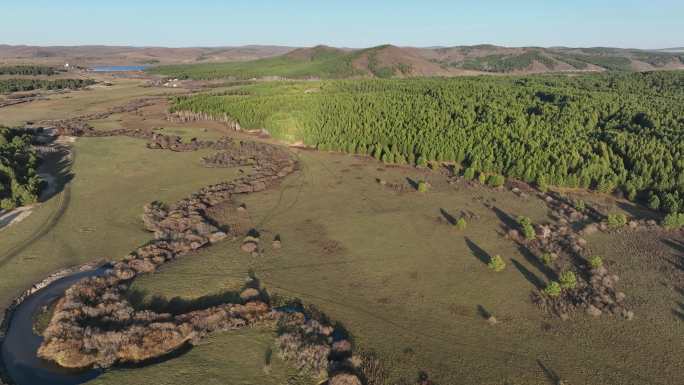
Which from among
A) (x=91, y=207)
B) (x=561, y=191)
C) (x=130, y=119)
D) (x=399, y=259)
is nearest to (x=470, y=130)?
(x=561, y=191)

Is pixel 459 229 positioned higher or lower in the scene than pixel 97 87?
lower

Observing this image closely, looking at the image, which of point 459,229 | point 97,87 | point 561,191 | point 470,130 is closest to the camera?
point 459,229

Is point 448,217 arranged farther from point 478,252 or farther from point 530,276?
point 530,276

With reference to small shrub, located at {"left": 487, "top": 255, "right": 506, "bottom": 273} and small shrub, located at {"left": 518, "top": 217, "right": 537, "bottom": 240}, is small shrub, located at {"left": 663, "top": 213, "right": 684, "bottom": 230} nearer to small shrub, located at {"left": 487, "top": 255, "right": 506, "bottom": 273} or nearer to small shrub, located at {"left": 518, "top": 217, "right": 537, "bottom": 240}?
small shrub, located at {"left": 518, "top": 217, "right": 537, "bottom": 240}

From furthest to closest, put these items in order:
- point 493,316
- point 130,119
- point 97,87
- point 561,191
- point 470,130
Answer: point 97,87 < point 130,119 < point 470,130 < point 561,191 < point 493,316

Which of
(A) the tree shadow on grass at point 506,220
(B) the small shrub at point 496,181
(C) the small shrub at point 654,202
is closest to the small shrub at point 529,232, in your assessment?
(A) the tree shadow on grass at point 506,220

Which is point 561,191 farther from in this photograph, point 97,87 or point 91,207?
point 97,87

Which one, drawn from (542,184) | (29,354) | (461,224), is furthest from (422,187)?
(29,354)

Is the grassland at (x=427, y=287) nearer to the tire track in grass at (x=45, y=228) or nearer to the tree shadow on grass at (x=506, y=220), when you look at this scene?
the tree shadow on grass at (x=506, y=220)
